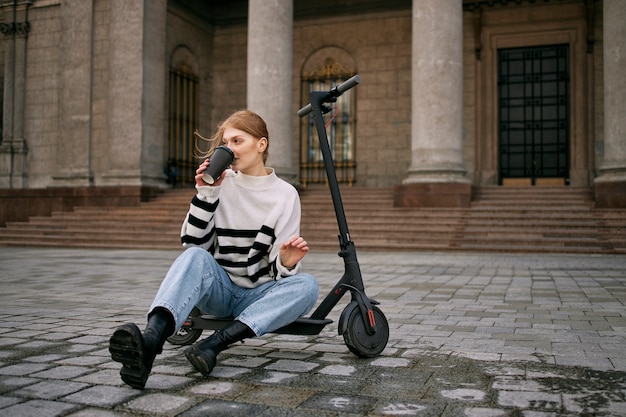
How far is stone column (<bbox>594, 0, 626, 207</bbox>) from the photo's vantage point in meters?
15.1

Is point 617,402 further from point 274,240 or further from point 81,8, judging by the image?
point 81,8

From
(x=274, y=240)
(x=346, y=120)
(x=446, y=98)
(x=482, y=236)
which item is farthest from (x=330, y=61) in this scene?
(x=274, y=240)

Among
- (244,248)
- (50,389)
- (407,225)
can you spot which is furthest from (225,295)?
(407,225)

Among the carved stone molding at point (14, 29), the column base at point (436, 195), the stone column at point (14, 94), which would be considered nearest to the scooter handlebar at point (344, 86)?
the column base at point (436, 195)

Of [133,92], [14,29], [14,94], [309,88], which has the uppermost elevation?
[14,29]

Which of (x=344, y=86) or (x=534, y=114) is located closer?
(x=344, y=86)

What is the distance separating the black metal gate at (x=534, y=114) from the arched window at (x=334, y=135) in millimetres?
5132

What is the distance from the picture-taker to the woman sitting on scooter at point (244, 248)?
3.53 m

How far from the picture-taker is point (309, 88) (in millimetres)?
23656

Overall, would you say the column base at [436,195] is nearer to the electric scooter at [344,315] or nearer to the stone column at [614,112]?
the stone column at [614,112]

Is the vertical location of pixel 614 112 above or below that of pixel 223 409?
above

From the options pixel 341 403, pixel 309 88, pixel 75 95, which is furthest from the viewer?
Result: pixel 309 88

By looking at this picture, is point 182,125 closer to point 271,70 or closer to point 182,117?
point 182,117

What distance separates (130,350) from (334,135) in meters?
20.7
